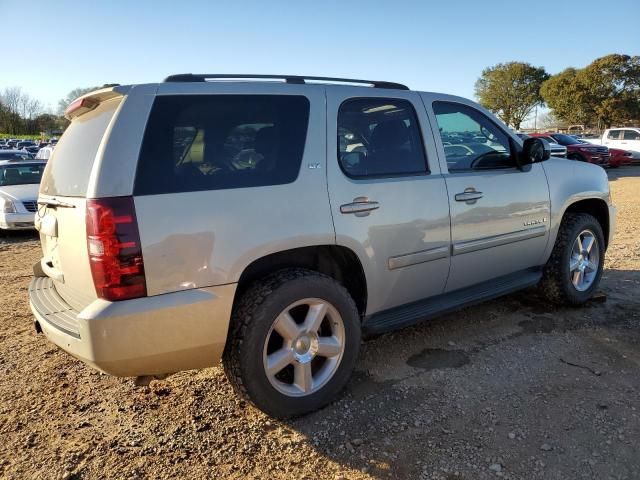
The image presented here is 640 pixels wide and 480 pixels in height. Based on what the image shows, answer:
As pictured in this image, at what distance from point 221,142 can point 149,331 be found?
3.36 ft

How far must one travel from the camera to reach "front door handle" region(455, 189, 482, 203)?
137 inches

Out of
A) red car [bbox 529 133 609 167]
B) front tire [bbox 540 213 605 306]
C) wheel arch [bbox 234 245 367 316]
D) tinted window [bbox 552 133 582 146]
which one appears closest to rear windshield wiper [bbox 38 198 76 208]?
wheel arch [bbox 234 245 367 316]

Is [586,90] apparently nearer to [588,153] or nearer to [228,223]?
[588,153]

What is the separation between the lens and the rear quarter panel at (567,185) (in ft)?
13.9

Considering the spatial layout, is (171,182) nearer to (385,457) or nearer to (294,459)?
(294,459)

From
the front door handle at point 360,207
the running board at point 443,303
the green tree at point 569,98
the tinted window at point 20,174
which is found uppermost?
the green tree at point 569,98

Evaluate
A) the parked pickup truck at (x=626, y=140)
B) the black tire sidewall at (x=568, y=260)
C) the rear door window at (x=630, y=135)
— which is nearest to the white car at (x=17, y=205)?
the black tire sidewall at (x=568, y=260)

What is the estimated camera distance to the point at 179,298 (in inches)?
94.6

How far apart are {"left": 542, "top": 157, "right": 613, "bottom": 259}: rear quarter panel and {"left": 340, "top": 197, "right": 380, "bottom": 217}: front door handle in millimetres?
1986

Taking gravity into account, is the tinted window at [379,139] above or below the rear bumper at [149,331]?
above

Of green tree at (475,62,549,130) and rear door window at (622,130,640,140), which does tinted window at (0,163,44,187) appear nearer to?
rear door window at (622,130,640,140)

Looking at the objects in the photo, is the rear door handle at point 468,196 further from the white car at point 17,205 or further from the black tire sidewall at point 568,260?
the white car at point 17,205

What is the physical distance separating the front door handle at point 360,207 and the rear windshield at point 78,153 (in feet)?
4.36

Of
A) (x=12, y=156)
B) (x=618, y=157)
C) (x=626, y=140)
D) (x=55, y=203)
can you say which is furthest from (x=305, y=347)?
(x=626, y=140)
